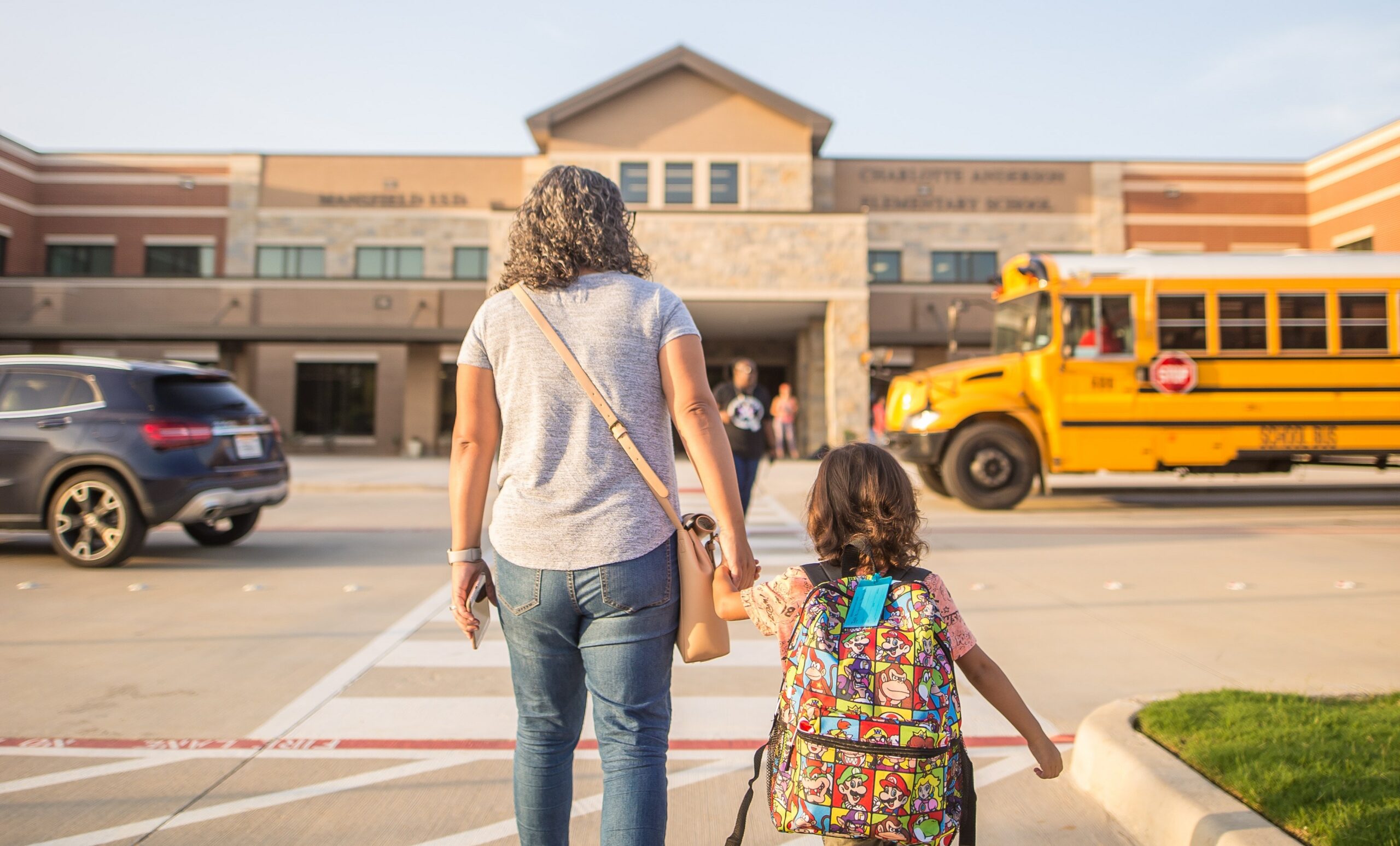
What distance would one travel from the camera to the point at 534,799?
2170mm

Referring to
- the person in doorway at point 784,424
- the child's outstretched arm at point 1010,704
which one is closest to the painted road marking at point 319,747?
the child's outstretched arm at point 1010,704

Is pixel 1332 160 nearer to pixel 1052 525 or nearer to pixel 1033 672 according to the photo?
pixel 1052 525

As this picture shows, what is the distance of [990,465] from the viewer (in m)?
11.8

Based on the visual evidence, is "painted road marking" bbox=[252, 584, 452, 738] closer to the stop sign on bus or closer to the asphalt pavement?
the asphalt pavement

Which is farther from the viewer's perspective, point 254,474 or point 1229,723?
point 254,474

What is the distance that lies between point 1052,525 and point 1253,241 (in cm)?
2526

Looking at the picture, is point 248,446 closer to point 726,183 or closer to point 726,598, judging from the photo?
point 726,598

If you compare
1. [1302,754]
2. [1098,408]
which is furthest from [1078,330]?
[1302,754]

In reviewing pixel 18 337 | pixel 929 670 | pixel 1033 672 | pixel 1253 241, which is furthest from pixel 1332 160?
pixel 18 337

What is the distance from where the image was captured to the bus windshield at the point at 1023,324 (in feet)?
39.1

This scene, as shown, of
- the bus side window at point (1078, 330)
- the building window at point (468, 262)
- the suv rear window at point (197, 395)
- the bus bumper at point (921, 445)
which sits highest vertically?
the building window at point (468, 262)

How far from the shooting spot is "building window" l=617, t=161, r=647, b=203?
2650cm

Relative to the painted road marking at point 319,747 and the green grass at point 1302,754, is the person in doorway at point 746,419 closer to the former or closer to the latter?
the painted road marking at point 319,747

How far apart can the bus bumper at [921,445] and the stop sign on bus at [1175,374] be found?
2708mm
